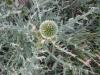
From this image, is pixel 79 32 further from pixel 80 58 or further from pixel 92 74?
pixel 92 74

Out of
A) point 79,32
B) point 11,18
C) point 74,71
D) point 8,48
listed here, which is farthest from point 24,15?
point 74,71

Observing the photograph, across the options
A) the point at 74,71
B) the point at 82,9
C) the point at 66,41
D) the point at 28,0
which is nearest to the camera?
the point at 74,71

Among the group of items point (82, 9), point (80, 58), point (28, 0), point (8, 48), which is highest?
point (28, 0)

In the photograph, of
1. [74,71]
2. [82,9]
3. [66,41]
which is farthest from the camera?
[82,9]

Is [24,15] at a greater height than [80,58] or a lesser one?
greater

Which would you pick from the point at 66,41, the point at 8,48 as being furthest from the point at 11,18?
the point at 66,41

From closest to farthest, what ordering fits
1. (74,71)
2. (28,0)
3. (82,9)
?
(74,71)
(28,0)
(82,9)

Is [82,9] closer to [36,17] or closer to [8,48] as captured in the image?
[36,17]

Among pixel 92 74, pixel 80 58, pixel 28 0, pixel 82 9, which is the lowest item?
pixel 92 74

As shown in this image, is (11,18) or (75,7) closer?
(11,18)
